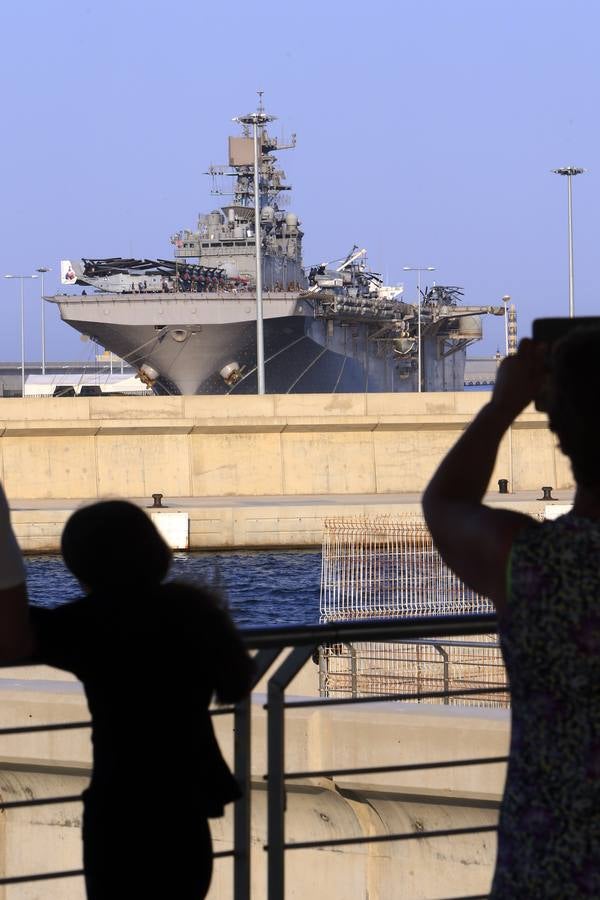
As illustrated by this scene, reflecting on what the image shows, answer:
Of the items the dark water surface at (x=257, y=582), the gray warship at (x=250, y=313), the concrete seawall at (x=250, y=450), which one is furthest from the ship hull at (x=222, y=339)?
the dark water surface at (x=257, y=582)

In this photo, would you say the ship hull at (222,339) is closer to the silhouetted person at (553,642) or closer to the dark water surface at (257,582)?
the dark water surface at (257,582)

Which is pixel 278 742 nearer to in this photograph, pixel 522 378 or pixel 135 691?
pixel 135 691

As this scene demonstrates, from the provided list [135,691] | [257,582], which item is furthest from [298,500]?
[135,691]

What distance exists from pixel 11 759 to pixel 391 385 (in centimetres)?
6507

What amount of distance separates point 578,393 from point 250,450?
3307cm

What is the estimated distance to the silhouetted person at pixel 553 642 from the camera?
7.22 ft

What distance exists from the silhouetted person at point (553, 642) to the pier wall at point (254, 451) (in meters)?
32.6

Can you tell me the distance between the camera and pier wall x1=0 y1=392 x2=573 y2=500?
3506 centimetres

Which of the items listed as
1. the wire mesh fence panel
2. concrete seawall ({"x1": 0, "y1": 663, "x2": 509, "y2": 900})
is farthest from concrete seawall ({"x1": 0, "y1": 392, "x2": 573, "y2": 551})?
concrete seawall ({"x1": 0, "y1": 663, "x2": 509, "y2": 900})

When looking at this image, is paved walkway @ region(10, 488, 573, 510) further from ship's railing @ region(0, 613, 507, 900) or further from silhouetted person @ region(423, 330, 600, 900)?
silhouetted person @ region(423, 330, 600, 900)

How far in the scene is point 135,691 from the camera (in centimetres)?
281

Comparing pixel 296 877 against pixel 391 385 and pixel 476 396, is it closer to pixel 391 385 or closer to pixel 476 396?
pixel 476 396

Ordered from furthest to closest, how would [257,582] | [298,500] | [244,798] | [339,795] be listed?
[298,500] < [257,582] < [339,795] < [244,798]

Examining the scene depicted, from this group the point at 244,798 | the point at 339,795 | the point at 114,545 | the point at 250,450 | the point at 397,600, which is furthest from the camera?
the point at 250,450
